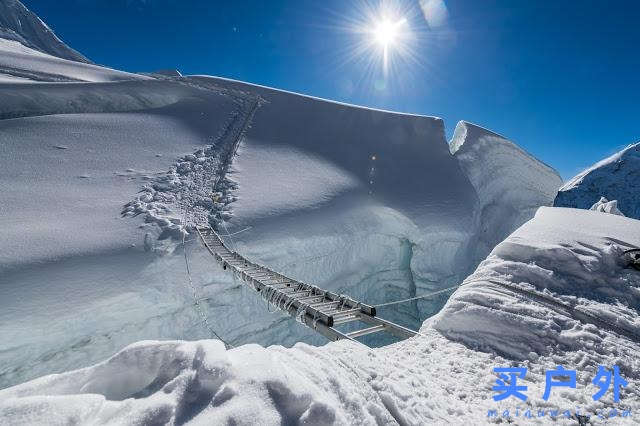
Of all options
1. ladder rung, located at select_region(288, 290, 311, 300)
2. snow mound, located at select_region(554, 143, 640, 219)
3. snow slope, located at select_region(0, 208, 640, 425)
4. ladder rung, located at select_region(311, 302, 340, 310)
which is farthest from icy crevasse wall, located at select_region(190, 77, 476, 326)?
snow mound, located at select_region(554, 143, 640, 219)

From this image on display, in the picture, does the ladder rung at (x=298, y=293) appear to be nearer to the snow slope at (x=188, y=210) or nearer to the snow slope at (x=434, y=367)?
the snow slope at (x=434, y=367)

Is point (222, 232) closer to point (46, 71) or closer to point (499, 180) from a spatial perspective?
point (499, 180)

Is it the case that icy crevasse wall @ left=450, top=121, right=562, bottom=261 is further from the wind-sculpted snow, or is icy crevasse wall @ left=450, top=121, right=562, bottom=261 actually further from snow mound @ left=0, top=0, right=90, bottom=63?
snow mound @ left=0, top=0, right=90, bottom=63

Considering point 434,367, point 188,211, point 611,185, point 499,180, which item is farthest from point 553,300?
point 611,185

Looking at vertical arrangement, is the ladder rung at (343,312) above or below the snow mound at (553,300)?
below

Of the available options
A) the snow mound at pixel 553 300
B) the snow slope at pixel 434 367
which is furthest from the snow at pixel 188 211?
the snow mound at pixel 553 300

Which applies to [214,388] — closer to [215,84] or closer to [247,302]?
[247,302]

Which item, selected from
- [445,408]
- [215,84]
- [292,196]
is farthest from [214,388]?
[215,84]
